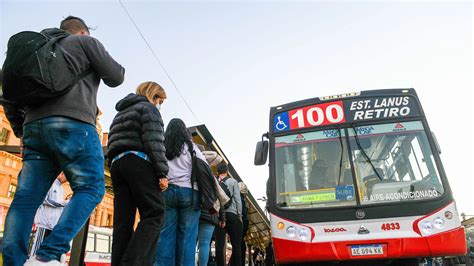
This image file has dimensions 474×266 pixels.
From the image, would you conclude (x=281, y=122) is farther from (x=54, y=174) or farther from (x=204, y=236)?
(x=54, y=174)

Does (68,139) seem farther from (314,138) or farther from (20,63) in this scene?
(314,138)

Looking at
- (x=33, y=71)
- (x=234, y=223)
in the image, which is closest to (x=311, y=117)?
(x=234, y=223)

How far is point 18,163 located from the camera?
22750mm

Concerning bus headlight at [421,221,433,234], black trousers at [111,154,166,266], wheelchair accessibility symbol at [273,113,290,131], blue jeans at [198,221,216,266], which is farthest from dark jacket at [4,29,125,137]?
bus headlight at [421,221,433,234]

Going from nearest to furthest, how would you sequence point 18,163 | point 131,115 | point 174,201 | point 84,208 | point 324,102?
point 84,208 < point 131,115 < point 174,201 < point 324,102 < point 18,163

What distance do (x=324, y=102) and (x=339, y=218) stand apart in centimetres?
199

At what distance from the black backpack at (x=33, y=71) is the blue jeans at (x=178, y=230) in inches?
66.8

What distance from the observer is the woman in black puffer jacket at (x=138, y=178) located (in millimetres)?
2621

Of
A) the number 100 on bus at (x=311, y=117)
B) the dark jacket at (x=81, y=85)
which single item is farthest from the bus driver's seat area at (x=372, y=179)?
the dark jacket at (x=81, y=85)

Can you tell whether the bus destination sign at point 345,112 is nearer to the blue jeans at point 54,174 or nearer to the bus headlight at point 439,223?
the bus headlight at point 439,223

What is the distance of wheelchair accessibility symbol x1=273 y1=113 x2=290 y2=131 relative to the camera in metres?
5.64

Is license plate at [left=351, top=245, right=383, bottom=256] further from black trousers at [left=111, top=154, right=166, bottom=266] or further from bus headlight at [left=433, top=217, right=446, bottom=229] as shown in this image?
black trousers at [left=111, top=154, right=166, bottom=266]

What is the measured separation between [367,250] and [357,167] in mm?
1209

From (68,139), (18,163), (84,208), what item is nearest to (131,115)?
(68,139)
